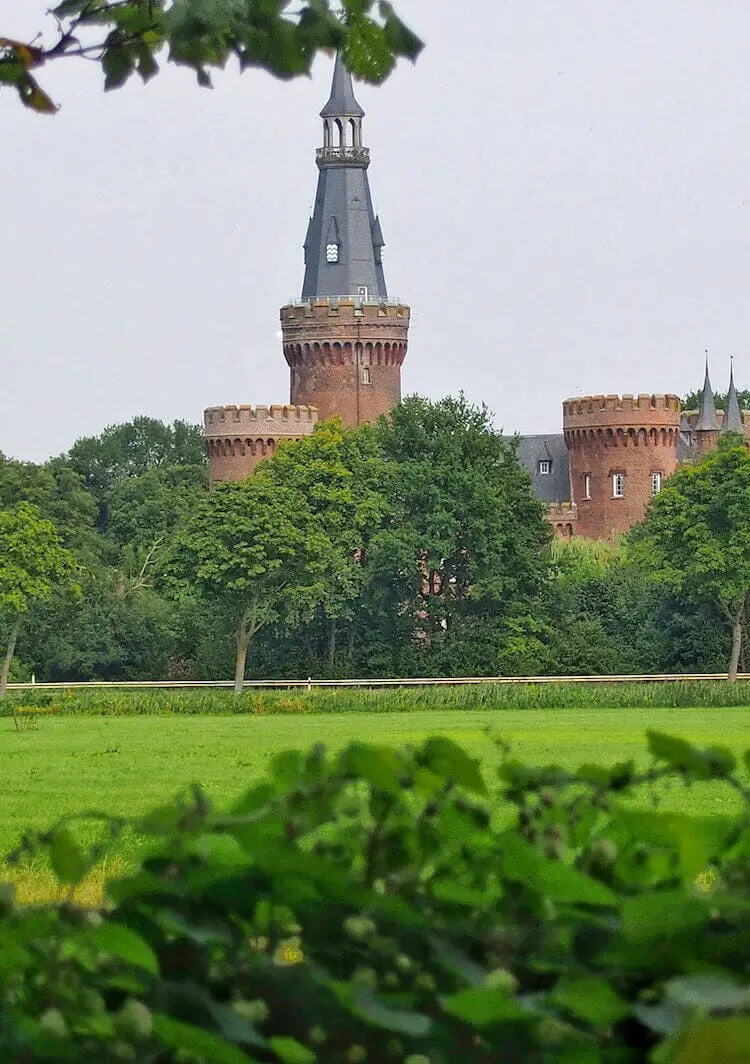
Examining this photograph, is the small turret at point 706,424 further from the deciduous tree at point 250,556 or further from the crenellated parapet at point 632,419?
the deciduous tree at point 250,556

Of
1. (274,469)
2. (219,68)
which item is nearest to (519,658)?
(274,469)

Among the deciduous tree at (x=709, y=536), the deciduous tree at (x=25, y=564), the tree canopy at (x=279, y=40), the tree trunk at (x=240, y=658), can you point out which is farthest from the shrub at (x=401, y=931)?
the deciduous tree at (x=709, y=536)

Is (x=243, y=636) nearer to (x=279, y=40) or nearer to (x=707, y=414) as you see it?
(x=707, y=414)

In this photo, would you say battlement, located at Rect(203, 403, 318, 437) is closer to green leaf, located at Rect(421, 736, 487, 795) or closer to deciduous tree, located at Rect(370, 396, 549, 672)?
deciduous tree, located at Rect(370, 396, 549, 672)

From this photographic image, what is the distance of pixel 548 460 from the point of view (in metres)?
92.4

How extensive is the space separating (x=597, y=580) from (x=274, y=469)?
12372 mm

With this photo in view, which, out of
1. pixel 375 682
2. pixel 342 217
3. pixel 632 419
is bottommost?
pixel 375 682

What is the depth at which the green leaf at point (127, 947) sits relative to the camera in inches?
78.8

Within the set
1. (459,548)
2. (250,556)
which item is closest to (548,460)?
(459,548)

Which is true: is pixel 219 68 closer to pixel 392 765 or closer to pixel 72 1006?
pixel 392 765

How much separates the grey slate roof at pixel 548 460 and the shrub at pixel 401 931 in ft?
288

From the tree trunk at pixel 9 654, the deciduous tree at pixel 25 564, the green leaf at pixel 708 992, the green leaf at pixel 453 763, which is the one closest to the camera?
the green leaf at pixel 708 992

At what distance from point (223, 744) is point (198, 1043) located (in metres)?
33.5

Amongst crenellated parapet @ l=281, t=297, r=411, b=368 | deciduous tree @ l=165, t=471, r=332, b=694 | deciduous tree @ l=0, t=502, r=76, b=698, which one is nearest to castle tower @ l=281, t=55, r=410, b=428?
crenellated parapet @ l=281, t=297, r=411, b=368
